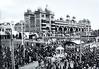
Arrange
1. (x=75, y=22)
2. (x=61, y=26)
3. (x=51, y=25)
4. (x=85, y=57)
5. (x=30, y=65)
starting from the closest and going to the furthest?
1. (x=30, y=65)
2. (x=85, y=57)
3. (x=51, y=25)
4. (x=61, y=26)
5. (x=75, y=22)

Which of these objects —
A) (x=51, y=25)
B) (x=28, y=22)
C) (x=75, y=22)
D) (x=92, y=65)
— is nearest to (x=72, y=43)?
(x=92, y=65)

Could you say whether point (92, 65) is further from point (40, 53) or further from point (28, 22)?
point (28, 22)

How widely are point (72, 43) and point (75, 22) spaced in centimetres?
3427

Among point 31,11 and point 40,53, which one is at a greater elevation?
point 31,11

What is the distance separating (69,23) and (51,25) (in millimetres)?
8852

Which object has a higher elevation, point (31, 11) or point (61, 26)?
point (31, 11)

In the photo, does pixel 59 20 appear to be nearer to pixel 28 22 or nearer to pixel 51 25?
pixel 51 25

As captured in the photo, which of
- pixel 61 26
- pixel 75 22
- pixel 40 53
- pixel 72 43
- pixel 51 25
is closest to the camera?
pixel 40 53

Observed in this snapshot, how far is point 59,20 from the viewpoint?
55.9m

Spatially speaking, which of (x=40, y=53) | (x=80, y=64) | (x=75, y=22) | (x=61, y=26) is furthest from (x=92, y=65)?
(x=75, y=22)

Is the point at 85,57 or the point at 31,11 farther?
the point at 31,11

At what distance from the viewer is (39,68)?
15.7 meters

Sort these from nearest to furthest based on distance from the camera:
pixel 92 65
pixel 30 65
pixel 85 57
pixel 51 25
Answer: pixel 30 65 < pixel 92 65 < pixel 85 57 < pixel 51 25

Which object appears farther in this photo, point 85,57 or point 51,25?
point 51,25
